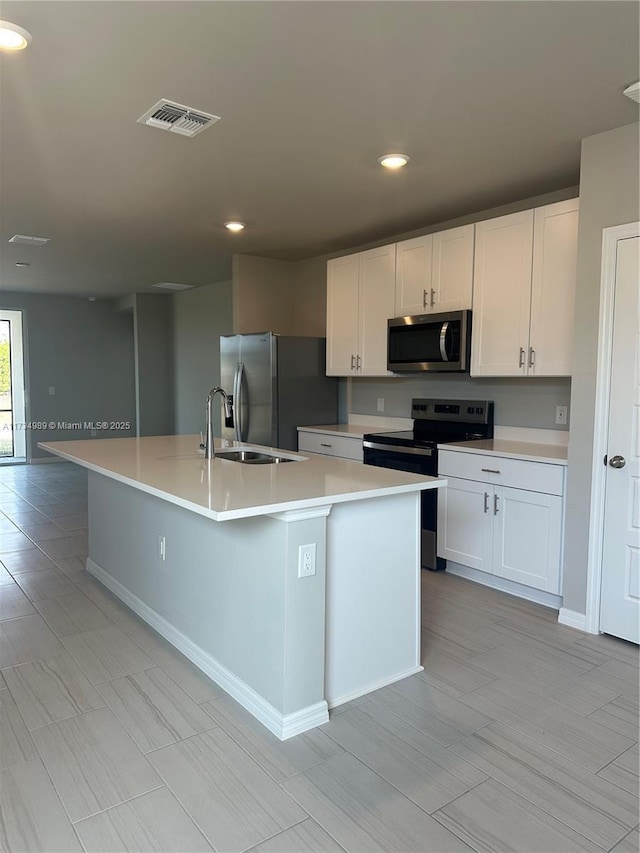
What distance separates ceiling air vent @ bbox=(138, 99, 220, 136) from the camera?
2.62 m

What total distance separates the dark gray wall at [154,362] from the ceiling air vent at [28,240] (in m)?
3.28

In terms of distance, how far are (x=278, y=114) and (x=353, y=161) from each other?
663 mm

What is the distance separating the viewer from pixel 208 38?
82.0 inches

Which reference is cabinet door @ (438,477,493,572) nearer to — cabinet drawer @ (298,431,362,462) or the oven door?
the oven door

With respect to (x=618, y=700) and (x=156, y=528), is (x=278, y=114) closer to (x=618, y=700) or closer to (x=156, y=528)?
(x=156, y=528)

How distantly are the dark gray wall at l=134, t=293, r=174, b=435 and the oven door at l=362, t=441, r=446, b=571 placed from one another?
5663 millimetres

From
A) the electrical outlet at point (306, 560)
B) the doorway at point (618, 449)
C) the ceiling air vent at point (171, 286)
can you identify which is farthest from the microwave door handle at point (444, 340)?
the ceiling air vent at point (171, 286)

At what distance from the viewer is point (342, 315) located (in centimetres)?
500

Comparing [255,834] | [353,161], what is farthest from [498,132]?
[255,834]

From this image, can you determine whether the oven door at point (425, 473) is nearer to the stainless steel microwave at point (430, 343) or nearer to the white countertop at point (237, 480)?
the stainless steel microwave at point (430, 343)

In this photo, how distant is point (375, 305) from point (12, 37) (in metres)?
3.03

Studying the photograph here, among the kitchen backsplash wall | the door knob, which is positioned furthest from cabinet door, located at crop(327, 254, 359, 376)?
the door knob

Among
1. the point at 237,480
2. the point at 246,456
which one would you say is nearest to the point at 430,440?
the point at 246,456

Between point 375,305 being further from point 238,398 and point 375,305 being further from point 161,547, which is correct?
point 161,547
